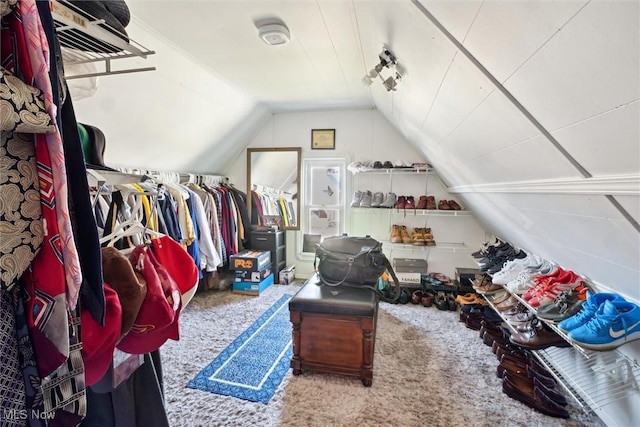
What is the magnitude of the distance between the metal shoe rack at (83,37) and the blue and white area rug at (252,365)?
1694mm

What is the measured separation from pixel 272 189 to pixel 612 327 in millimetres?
3342

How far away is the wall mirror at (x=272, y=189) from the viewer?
3.83 metres

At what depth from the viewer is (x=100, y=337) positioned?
0.67 m

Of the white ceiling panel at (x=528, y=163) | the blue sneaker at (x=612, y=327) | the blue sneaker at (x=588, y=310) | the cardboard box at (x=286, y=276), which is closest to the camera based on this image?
the white ceiling panel at (x=528, y=163)

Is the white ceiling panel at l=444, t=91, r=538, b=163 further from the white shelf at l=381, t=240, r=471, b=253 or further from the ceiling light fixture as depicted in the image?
the white shelf at l=381, t=240, r=471, b=253

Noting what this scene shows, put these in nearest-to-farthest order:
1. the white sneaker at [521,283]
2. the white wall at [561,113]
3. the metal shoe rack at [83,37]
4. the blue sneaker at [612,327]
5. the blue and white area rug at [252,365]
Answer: the white wall at [561,113]
the metal shoe rack at [83,37]
the blue sneaker at [612,327]
the blue and white area rug at [252,365]
the white sneaker at [521,283]

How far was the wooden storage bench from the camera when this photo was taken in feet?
5.90

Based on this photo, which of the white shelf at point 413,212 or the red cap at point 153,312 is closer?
the red cap at point 153,312

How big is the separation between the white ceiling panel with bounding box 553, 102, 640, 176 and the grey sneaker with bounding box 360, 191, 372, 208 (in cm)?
245

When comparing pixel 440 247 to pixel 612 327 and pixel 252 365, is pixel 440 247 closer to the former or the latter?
pixel 612 327

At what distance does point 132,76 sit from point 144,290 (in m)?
1.78

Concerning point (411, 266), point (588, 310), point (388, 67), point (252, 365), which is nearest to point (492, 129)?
point (388, 67)

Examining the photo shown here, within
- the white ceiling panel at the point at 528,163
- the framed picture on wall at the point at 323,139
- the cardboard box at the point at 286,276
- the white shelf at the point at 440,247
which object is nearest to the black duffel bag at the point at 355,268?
the white ceiling panel at the point at 528,163

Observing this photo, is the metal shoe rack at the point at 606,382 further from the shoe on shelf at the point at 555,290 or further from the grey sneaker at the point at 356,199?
the grey sneaker at the point at 356,199
